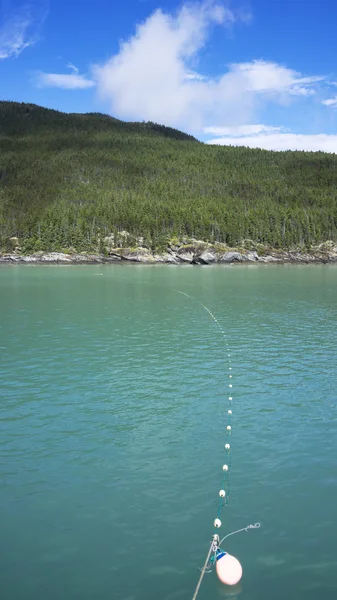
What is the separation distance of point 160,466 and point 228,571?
5763mm

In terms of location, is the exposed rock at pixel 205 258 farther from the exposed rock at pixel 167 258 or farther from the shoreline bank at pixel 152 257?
the exposed rock at pixel 167 258

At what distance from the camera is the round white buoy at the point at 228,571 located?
10180 millimetres

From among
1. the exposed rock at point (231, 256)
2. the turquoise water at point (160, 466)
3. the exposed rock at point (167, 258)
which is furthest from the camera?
the exposed rock at point (231, 256)

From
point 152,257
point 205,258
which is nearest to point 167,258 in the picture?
point 152,257

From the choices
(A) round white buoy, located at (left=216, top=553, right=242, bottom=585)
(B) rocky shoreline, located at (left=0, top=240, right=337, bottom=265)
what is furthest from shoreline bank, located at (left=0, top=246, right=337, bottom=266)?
(A) round white buoy, located at (left=216, top=553, right=242, bottom=585)

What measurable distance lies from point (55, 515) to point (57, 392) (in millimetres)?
10527

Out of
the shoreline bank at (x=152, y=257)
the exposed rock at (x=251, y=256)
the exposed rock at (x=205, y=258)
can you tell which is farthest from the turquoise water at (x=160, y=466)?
the exposed rock at (x=251, y=256)

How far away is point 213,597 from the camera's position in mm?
9992

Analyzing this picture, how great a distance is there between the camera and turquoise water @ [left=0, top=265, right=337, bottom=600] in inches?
425

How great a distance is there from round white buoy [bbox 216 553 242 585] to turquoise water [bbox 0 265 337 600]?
0.86 feet

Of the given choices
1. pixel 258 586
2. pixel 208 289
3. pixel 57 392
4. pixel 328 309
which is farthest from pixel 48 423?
pixel 208 289

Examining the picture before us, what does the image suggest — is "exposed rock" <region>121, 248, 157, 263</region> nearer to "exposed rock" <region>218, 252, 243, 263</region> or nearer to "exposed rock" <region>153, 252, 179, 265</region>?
"exposed rock" <region>153, 252, 179, 265</region>

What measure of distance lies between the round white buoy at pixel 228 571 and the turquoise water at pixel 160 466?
0.86 ft

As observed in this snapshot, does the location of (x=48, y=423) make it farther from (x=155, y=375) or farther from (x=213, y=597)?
(x=213, y=597)
